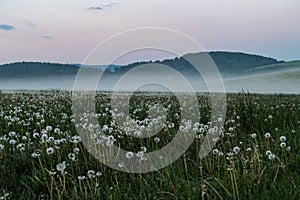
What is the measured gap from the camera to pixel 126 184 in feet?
15.5

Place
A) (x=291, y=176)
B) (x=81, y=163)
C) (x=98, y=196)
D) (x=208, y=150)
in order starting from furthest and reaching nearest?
(x=208, y=150), (x=81, y=163), (x=291, y=176), (x=98, y=196)

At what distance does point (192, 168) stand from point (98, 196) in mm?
1471

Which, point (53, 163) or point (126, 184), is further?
point (53, 163)

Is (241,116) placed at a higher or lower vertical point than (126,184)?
higher

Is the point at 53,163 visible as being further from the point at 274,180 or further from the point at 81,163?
the point at 274,180

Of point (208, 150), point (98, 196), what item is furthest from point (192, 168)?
point (98, 196)

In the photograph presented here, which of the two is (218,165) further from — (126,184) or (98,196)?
(98,196)

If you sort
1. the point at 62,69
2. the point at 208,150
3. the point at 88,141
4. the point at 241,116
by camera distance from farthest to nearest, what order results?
1. the point at 62,69
2. the point at 241,116
3. the point at 88,141
4. the point at 208,150

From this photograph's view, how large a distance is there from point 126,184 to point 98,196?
630 mm

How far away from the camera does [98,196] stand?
4.15 metres

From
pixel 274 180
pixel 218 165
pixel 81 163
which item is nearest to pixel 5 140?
pixel 81 163

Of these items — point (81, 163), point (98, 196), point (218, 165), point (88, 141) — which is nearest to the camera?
point (98, 196)

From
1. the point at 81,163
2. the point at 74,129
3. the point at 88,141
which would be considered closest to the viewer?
the point at 81,163

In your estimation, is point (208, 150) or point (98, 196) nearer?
point (98, 196)
